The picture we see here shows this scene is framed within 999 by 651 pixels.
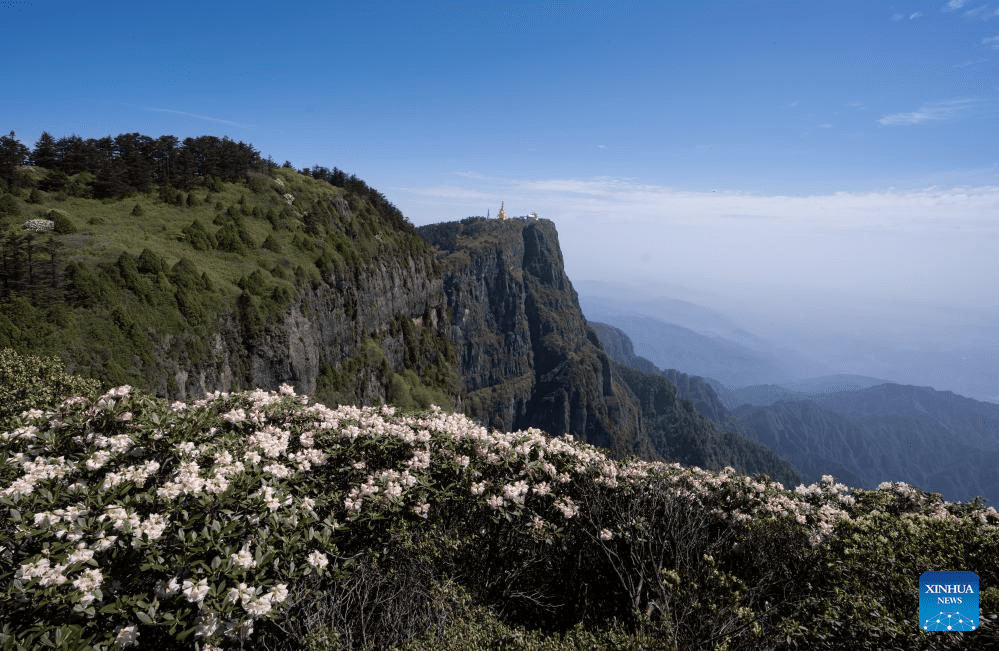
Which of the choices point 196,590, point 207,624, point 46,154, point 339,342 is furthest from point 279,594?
point 46,154

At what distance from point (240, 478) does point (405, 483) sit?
253 cm

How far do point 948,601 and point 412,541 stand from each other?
754 cm

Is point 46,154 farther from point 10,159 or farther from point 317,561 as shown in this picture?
point 317,561

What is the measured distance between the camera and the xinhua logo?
18.6 ft

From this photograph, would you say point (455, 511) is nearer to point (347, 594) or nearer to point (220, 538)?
point (347, 594)

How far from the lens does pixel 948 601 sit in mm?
6219

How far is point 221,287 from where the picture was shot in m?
36.4

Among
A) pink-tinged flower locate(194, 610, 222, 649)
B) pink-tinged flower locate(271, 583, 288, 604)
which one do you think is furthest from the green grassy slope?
pink-tinged flower locate(271, 583, 288, 604)

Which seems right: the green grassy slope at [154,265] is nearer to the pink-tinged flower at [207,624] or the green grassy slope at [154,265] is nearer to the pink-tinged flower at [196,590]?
the pink-tinged flower at [196,590]

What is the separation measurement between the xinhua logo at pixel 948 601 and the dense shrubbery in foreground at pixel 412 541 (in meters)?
0.16

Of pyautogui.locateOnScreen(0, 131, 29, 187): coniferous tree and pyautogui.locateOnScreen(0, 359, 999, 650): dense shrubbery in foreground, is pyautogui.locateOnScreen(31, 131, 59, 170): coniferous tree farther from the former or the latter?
pyautogui.locateOnScreen(0, 359, 999, 650): dense shrubbery in foreground

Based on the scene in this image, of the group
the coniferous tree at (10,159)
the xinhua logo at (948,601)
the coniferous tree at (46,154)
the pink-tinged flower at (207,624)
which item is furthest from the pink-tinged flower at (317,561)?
the coniferous tree at (46,154)

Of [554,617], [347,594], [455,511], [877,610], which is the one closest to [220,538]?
[347,594]

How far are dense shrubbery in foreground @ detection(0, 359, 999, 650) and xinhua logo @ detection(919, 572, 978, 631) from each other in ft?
0.53
